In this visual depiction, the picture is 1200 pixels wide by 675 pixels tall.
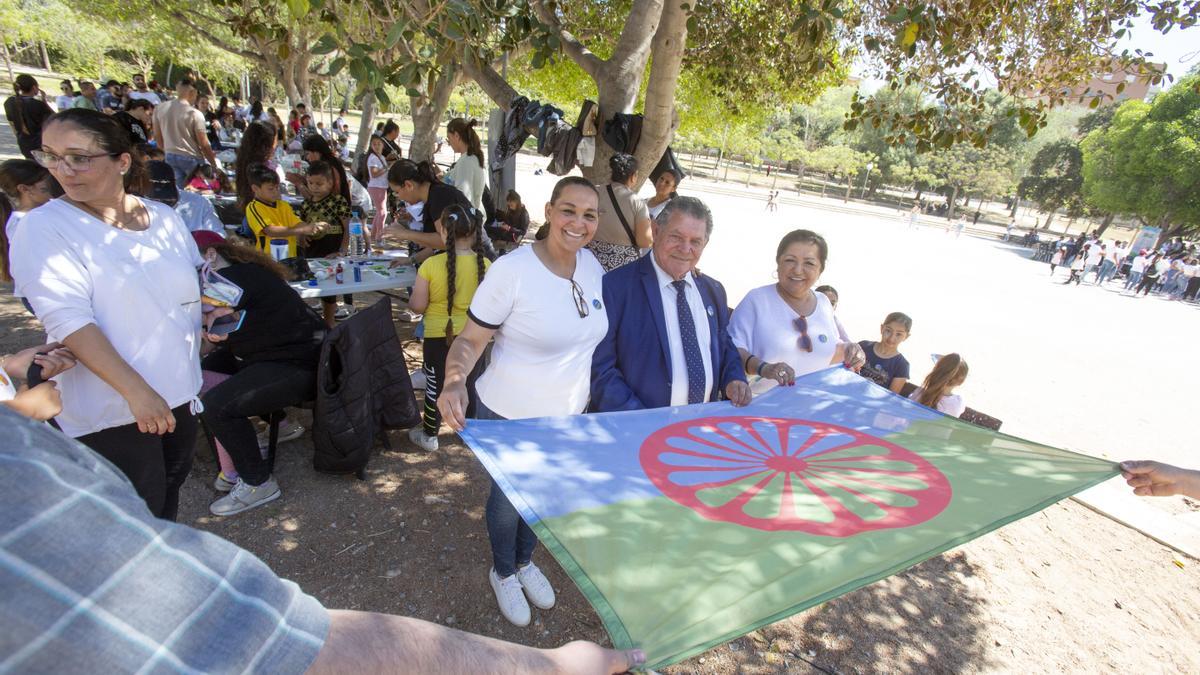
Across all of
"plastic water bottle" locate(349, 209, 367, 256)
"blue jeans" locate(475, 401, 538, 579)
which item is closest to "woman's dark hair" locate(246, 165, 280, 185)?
"plastic water bottle" locate(349, 209, 367, 256)

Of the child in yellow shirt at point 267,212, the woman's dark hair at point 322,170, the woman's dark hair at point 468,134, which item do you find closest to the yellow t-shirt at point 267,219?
the child in yellow shirt at point 267,212

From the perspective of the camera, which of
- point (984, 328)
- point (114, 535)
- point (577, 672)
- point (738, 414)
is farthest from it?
point (984, 328)

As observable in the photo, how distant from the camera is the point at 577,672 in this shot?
1.05 m

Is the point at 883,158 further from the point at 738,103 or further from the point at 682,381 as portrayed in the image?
the point at 682,381

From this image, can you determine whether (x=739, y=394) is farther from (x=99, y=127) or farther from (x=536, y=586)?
(x=99, y=127)

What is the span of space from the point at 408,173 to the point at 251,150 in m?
1.43

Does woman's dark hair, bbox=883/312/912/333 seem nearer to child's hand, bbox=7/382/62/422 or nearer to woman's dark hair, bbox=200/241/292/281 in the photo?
woman's dark hair, bbox=200/241/292/281

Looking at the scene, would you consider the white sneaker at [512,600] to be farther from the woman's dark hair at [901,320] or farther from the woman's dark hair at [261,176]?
the woman's dark hair at [261,176]

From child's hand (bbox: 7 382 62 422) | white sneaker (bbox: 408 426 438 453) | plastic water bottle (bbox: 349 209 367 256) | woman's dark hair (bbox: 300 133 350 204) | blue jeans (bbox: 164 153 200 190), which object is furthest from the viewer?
blue jeans (bbox: 164 153 200 190)

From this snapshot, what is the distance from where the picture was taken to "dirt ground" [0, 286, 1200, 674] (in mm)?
2912

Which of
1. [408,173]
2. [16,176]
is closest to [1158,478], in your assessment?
[408,173]

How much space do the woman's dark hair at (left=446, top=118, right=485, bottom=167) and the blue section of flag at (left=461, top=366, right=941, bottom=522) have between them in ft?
15.3

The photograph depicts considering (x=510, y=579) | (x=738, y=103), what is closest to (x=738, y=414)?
(x=510, y=579)

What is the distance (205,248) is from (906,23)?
4.91 meters
